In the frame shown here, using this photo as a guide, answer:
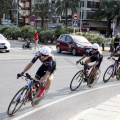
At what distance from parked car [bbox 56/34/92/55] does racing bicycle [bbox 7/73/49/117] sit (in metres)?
18.0

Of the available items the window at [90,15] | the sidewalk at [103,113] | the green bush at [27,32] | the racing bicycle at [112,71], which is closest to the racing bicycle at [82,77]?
the racing bicycle at [112,71]

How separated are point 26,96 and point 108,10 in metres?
73.7

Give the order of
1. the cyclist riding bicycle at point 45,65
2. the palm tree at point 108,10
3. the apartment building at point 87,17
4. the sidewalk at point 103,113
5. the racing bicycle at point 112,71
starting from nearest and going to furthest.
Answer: the sidewalk at point 103,113
the cyclist riding bicycle at point 45,65
the racing bicycle at point 112,71
the palm tree at point 108,10
the apartment building at point 87,17

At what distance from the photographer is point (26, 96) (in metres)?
7.20

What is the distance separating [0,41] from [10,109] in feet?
60.1

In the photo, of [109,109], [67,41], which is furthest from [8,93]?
[67,41]

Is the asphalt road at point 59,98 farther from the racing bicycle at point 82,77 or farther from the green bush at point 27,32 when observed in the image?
the green bush at point 27,32

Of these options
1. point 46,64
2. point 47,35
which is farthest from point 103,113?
point 47,35

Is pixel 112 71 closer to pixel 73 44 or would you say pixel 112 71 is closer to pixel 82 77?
pixel 82 77

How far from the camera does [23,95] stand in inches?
279

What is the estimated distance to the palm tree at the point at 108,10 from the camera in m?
78.1

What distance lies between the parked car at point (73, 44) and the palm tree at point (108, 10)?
2073 inches

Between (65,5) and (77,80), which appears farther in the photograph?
(65,5)

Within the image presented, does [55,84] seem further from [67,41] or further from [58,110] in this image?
[67,41]
